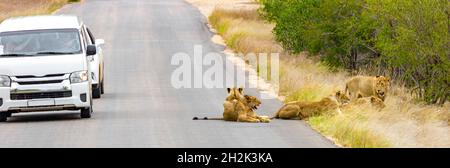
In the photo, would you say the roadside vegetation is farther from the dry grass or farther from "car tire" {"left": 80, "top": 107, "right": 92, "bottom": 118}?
"car tire" {"left": 80, "top": 107, "right": 92, "bottom": 118}

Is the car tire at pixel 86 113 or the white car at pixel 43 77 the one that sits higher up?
the white car at pixel 43 77

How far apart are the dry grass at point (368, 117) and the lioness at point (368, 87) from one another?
0.36 m

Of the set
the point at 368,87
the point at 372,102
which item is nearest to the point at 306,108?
the point at 372,102

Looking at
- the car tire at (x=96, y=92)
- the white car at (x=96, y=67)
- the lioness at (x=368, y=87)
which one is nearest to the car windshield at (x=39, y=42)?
the white car at (x=96, y=67)

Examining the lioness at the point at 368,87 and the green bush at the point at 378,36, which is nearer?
the lioness at the point at 368,87

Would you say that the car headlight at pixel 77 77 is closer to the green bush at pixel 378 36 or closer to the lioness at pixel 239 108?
the lioness at pixel 239 108

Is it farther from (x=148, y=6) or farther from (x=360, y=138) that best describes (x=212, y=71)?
(x=148, y=6)

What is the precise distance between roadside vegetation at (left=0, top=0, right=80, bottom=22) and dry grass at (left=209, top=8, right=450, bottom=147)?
29729 mm

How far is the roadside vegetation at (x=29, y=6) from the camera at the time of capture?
66.2m

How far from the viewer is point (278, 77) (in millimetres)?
29531

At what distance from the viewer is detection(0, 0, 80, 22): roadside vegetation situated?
6619 centimetres

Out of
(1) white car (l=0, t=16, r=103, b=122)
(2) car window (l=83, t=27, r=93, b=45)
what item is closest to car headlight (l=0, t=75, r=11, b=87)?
(1) white car (l=0, t=16, r=103, b=122)

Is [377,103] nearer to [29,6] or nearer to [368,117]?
[368,117]

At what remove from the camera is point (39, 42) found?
2109 centimetres
